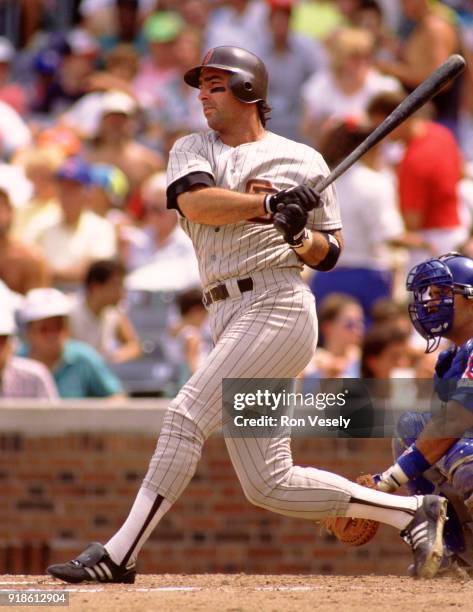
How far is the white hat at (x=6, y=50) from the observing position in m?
13.4

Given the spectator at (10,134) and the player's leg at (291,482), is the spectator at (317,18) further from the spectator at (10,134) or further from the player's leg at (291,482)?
the player's leg at (291,482)

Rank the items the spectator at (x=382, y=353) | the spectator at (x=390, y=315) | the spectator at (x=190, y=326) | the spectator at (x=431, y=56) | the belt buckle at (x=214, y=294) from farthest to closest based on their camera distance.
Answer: the spectator at (x=431, y=56), the spectator at (x=190, y=326), the spectator at (x=390, y=315), the spectator at (x=382, y=353), the belt buckle at (x=214, y=294)

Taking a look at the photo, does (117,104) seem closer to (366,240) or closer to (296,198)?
(366,240)

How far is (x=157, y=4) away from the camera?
1406 centimetres

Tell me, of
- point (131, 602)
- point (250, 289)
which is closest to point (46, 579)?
point (131, 602)

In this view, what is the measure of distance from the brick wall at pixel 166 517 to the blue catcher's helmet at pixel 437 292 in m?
3.02

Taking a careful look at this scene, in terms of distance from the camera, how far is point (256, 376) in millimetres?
5395

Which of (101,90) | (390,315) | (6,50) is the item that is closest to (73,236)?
(390,315)

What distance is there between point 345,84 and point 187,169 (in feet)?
20.4

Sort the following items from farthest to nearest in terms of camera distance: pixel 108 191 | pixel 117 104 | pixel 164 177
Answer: pixel 117 104, pixel 108 191, pixel 164 177

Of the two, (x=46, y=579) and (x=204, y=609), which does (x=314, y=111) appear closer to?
(x=46, y=579)

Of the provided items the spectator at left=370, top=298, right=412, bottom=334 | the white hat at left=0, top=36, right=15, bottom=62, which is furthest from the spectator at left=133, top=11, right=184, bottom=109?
the spectator at left=370, top=298, right=412, bottom=334

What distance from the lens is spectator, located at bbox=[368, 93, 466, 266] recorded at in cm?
972

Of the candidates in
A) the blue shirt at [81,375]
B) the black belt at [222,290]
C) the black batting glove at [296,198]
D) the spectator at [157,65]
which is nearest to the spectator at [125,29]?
the spectator at [157,65]
